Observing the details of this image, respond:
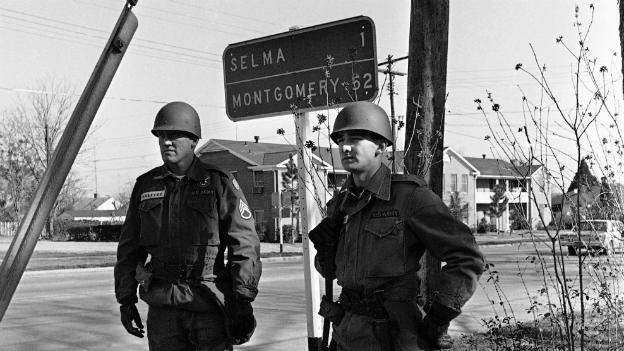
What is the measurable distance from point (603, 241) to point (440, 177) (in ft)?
4.57

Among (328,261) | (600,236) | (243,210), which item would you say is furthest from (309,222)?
(600,236)

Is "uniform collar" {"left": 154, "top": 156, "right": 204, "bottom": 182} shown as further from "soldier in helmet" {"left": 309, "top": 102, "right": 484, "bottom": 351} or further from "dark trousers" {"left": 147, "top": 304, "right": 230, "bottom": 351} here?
"soldier in helmet" {"left": 309, "top": 102, "right": 484, "bottom": 351}

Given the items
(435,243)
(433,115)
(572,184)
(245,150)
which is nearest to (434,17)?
(433,115)

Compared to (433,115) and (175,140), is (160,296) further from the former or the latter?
(433,115)

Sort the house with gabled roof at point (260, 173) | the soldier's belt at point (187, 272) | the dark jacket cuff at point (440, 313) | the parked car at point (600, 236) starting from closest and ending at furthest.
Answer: the dark jacket cuff at point (440, 313)
the soldier's belt at point (187, 272)
the parked car at point (600, 236)
the house with gabled roof at point (260, 173)

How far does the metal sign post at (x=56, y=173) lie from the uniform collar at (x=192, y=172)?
3.02 meters

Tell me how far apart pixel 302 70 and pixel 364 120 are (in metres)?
1.90

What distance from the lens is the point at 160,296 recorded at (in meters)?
3.76

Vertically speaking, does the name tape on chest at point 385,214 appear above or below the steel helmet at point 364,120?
below

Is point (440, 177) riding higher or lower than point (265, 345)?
higher

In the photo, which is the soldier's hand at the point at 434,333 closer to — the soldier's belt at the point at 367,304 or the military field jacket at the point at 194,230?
the soldier's belt at the point at 367,304

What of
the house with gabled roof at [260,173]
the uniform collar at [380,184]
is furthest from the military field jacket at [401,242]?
the house with gabled roof at [260,173]

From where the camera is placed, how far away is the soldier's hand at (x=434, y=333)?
2.83 m

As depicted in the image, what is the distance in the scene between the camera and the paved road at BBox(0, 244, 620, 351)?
8.01 meters
